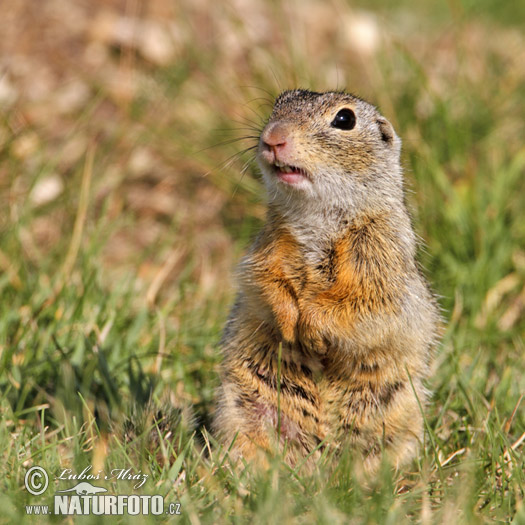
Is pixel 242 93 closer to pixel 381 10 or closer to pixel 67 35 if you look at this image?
pixel 67 35

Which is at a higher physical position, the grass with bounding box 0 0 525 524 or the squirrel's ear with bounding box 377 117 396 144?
the squirrel's ear with bounding box 377 117 396 144

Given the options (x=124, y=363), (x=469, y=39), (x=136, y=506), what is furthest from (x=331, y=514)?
(x=469, y=39)

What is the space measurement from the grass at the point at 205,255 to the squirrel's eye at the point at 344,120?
1.07 m

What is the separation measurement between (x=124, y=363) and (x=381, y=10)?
725cm

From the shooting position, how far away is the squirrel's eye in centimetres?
366

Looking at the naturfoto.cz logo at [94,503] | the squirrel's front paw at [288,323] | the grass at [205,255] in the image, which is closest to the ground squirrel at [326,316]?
the squirrel's front paw at [288,323]

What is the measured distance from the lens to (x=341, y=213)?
3.54 metres

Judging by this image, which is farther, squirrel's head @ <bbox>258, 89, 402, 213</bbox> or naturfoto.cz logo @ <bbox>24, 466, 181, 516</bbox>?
squirrel's head @ <bbox>258, 89, 402, 213</bbox>

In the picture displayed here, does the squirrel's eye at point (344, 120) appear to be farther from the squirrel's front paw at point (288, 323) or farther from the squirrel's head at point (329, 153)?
the squirrel's front paw at point (288, 323)

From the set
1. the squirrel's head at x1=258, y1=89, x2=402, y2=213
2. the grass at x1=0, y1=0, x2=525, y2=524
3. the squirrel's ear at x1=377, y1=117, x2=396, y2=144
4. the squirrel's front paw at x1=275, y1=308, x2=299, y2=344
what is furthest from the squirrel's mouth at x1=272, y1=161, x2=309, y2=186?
the grass at x1=0, y1=0, x2=525, y2=524

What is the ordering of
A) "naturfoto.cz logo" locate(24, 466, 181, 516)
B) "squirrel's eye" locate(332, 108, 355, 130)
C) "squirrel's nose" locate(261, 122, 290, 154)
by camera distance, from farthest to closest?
"squirrel's eye" locate(332, 108, 355, 130), "squirrel's nose" locate(261, 122, 290, 154), "naturfoto.cz logo" locate(24, 466, 181, 516)

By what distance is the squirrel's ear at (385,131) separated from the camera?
391 cm

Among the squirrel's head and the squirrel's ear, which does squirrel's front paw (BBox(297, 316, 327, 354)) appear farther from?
the squirrel's ear

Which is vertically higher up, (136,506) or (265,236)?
(265,236)
